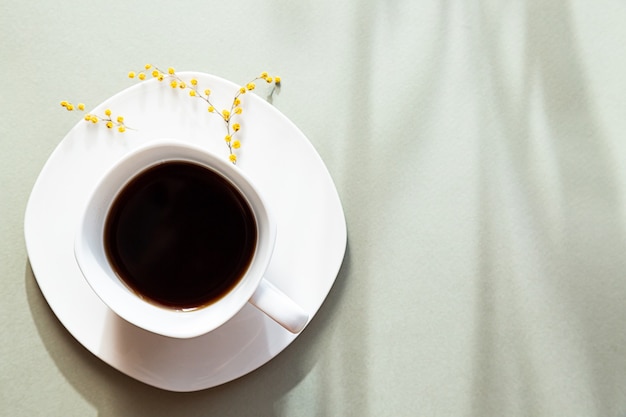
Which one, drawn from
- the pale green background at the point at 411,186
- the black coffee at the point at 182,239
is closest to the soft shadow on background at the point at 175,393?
the pale green background at the point at 411,186

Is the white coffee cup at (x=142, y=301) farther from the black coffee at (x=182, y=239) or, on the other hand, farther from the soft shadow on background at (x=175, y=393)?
the soft shadow on background at (x=175, y=393)

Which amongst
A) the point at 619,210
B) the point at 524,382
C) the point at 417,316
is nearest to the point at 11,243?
the point at 417,316

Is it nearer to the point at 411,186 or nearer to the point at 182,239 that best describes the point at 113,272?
the point at 182,239

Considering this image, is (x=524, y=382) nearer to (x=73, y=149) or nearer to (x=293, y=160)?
(x=293, y=160)

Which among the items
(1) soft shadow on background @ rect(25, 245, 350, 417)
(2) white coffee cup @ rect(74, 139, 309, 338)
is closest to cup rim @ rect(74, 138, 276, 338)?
(2) white coffee cup @ rect(74, 139, 309, 338)

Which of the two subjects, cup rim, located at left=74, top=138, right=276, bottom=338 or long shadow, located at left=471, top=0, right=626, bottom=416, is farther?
long shadow, located at left=471, top=0, right=626, bottom=416

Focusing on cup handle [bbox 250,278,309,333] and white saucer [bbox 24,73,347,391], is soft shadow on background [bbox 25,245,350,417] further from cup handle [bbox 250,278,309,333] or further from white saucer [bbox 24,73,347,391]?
cup handle [bbox 250,278,309,333]

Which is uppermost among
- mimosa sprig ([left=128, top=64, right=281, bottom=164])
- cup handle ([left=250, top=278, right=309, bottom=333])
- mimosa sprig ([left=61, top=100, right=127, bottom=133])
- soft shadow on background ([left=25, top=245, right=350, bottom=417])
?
mimosa sprig ([left=128, top=64, right=281, bottom=164])
